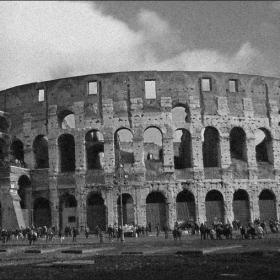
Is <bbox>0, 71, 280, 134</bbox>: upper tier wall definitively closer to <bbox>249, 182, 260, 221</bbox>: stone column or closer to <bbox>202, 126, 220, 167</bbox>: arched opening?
<bbox>202, 126, 220, 167</bbox>: arched opening

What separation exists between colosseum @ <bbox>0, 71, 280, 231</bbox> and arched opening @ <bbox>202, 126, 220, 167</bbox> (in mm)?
74

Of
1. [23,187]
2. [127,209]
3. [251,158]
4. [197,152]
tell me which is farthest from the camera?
[127,209]

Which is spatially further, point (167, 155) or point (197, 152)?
point (197, 152)

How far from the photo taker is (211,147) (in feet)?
114

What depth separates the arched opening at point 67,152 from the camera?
34062mm

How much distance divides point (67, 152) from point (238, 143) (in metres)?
12.9

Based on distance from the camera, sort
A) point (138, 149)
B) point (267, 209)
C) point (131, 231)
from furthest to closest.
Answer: point (267, 209), point (138, 149), point (131, 231)

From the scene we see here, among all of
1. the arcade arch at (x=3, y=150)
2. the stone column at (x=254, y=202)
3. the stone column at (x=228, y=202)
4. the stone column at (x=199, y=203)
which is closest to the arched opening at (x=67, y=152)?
the arcade arch at (x=3, y=150)

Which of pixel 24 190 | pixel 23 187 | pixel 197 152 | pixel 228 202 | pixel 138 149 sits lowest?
pixel 228 202

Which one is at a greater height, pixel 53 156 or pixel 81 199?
pixel 53 156

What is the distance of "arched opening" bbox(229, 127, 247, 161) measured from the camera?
33.9 metres

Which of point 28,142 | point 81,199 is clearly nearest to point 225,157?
point 81,199

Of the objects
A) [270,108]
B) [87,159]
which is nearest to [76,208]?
[87,159]

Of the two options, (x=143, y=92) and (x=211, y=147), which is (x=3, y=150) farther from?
(x=211, y=147)
